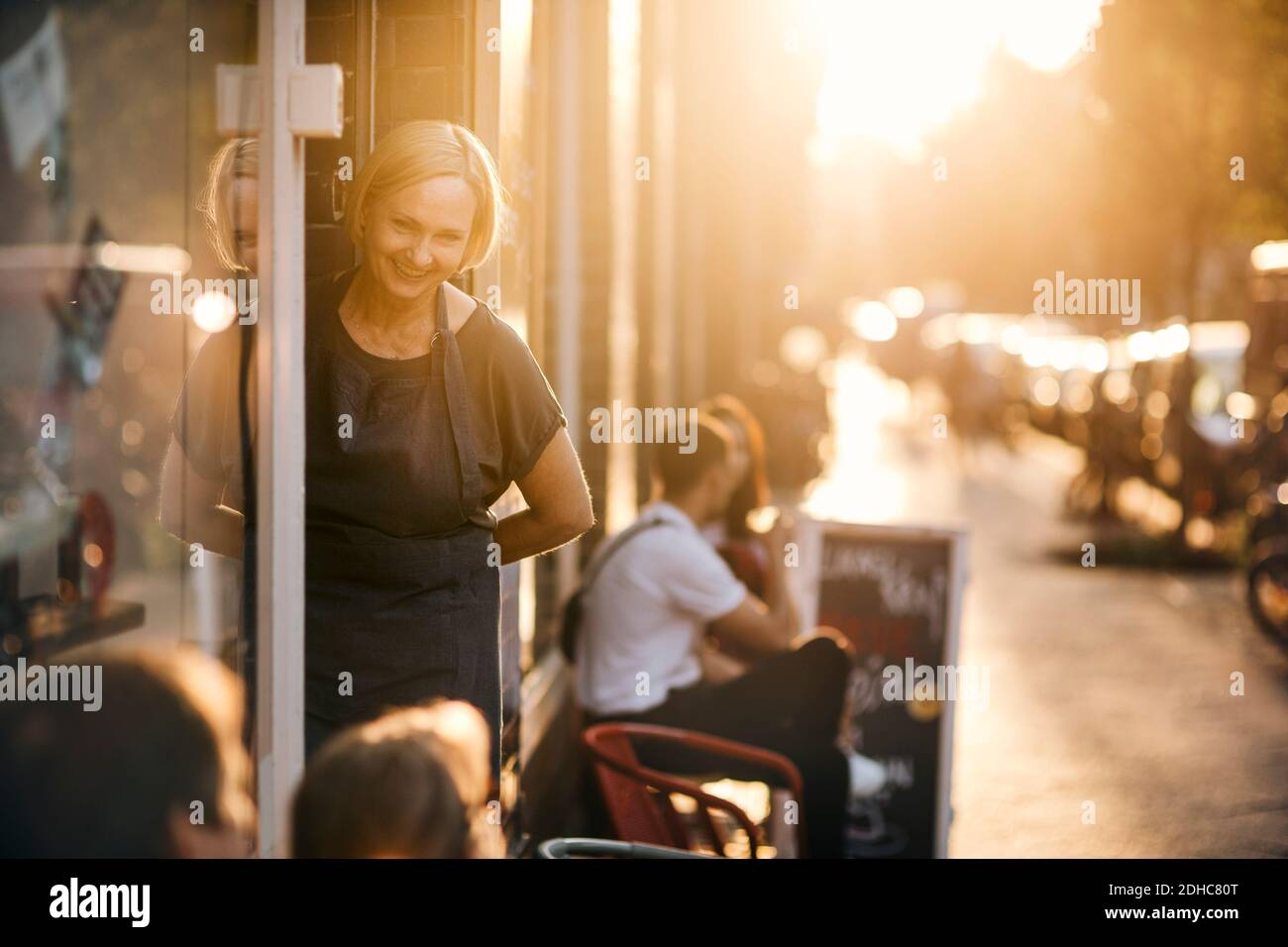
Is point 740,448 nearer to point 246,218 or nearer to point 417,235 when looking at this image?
point 417,235

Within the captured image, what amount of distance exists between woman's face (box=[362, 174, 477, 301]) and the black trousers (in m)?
2.27

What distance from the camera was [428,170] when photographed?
2.56 meters

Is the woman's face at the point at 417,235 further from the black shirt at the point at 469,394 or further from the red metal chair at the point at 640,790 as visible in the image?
the red metal chair at the point at 640,790

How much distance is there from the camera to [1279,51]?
13141 mm

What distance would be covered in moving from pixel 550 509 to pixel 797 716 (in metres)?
1.89

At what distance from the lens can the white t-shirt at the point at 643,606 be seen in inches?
180

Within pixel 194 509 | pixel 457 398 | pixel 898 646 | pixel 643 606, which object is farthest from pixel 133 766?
pixel 898 646

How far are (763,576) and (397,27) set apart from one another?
3.11 meters

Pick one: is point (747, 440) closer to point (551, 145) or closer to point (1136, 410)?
point (551, 145)

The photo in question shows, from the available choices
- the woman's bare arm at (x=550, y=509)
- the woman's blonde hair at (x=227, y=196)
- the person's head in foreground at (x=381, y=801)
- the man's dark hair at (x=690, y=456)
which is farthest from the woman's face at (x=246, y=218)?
the man's dark hair at (x=690, y=456)

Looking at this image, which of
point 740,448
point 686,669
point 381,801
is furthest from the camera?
point 740,448

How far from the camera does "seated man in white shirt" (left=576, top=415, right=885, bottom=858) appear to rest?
4516 millimetres

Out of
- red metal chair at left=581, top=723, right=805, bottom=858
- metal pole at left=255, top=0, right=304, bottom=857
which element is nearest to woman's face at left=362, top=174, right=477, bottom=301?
metal pole at left=255, top=0, right=304, bottom=857

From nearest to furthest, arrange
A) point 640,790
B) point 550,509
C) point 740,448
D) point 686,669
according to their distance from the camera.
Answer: point 550,509, point 640,790, point 686,669, point 740,448
